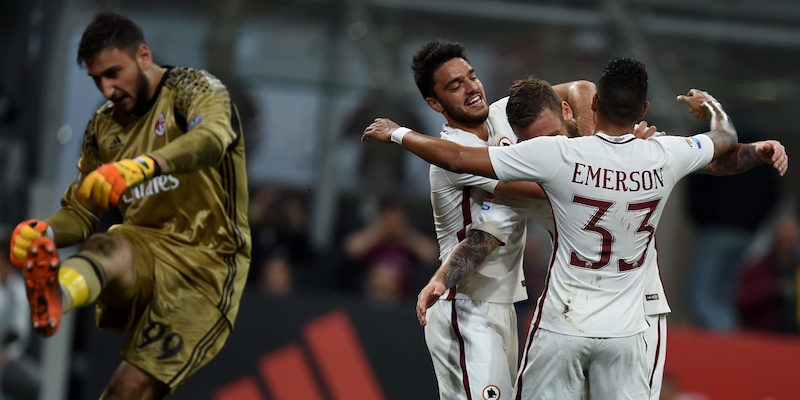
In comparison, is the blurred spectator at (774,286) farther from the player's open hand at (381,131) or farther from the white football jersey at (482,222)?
the player's open hand at (381,131)

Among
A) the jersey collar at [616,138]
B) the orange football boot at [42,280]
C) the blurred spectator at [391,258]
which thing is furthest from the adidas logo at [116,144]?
the blurred spectator at [391,258]

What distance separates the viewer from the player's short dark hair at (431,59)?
6090 millimetres

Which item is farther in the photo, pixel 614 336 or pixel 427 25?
pixel 427 25

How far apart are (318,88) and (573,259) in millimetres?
6038

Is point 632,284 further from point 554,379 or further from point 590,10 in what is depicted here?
point 590,10

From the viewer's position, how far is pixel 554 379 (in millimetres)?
5480

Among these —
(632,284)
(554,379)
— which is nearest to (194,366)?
(554,379)

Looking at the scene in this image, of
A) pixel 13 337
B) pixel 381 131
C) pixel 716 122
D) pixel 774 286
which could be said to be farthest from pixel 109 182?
pixel 774 286

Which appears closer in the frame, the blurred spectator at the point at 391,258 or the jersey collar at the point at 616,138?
the jersey collar at the point at 616,138

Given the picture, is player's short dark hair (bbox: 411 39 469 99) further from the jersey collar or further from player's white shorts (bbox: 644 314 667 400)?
player's white shorts (bbox: 644 314 667 400)

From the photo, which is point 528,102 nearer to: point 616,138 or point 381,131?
point 616,138

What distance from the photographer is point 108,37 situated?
591cm

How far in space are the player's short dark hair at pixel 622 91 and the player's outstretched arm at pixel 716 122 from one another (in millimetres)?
540

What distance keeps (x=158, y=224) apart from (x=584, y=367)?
7.70ft
